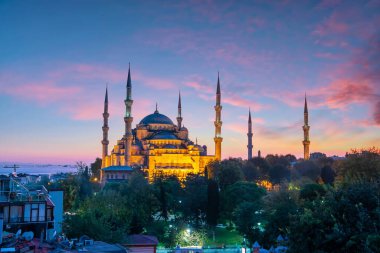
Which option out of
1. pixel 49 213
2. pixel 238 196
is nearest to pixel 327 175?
pixel 238 196

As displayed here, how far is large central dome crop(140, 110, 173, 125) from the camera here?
7412 cm

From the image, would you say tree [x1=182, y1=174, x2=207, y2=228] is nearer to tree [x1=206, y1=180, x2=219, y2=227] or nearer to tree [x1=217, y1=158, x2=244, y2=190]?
tree [x1=206, y1=180, x2=219, y2=227]

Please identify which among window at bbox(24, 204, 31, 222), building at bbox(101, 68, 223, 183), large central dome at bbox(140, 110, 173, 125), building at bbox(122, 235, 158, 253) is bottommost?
building at bbox(122, 235, 158, 253)

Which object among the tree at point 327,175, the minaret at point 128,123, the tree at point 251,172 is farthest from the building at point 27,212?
the tree at point 251,172

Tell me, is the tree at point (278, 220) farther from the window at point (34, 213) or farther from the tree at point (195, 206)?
the window at point (34, 213)

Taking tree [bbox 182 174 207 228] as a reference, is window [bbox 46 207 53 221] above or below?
above

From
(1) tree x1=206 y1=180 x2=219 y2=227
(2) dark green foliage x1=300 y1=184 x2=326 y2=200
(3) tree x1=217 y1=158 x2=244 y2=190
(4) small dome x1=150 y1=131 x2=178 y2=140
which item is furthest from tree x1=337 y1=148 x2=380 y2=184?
(4) small dome x1=150 y1=131 x2=178 y2=140

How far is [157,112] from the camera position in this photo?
7856 centimetres

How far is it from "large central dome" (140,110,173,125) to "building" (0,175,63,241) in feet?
175

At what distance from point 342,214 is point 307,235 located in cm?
129

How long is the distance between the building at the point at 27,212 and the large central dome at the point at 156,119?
5319 centimetres

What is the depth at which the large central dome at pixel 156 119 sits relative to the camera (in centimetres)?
7412

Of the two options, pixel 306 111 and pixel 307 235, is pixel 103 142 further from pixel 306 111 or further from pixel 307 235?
pixel 307 235

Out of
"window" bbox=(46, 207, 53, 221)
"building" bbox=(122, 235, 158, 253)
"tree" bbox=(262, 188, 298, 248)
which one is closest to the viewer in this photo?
"window" bbox=(46, 207, 53, 221)
